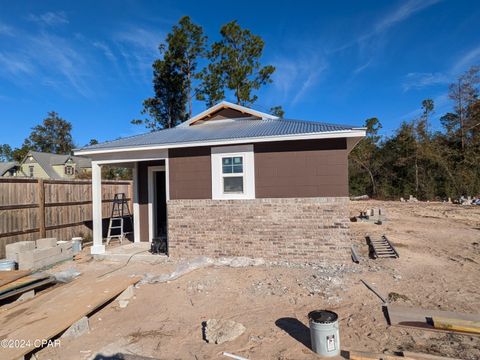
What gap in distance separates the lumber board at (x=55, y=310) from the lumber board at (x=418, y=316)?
496 centimetres

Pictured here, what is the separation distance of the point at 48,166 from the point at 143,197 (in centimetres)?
3175

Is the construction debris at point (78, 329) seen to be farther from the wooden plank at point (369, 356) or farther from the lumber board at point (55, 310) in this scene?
the wooden plank at point (369, 356)

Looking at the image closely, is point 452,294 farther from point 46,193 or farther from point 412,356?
point 46,193

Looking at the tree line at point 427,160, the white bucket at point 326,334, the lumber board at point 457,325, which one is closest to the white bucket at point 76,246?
the white bucket at point 326,334

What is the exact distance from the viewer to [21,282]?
680cm

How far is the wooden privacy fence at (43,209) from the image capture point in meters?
9.24

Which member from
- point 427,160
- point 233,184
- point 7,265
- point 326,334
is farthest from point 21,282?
point 427,160

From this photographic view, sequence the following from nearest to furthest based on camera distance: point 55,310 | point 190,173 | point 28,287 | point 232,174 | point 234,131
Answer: point 55,310 < point 28,287 < point 232,174 < point 190,173 < point 234,131

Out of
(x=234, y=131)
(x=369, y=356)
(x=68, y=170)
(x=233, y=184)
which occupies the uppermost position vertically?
(x=68, y=170)

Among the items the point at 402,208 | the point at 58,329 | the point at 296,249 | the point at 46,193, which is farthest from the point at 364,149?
the point at 58,329

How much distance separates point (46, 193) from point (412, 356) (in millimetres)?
11019

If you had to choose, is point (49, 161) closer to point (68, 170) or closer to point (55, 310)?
point (68, 170)

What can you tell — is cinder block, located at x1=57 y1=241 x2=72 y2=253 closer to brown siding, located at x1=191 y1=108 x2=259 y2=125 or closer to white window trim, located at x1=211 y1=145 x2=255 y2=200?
white window trim, located at x1=211 y1=145 x2=255 y2=200

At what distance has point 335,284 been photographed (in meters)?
6.65
